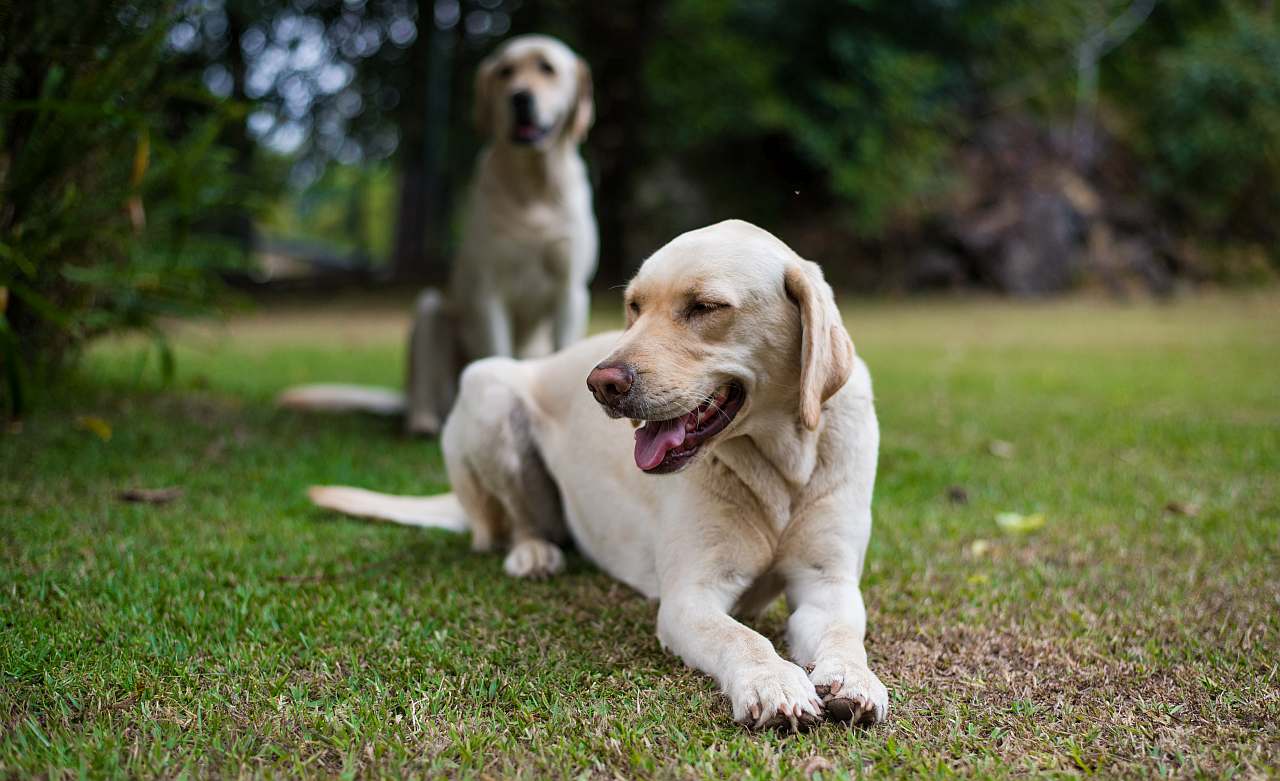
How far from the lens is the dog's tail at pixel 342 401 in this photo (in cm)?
600

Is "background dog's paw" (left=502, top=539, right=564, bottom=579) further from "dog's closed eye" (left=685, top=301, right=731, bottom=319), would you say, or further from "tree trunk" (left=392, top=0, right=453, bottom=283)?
"tree trunk" (left=392, top=0, right=453, bottom=283)

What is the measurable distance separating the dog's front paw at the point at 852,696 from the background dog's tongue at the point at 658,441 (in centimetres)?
60

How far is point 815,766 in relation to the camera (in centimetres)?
192

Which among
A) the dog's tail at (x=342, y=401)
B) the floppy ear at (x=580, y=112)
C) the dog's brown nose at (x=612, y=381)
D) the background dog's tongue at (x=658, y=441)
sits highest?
the floppy ear at (x=580, y=112)

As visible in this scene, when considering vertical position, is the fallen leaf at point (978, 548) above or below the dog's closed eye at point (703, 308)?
below

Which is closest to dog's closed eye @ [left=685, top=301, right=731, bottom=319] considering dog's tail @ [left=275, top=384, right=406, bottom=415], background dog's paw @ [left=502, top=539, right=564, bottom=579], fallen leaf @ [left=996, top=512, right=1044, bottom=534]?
background dog's paw @ [left=502, top=539, right=564, bottom=579]

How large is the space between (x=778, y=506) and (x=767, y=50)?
1328cm

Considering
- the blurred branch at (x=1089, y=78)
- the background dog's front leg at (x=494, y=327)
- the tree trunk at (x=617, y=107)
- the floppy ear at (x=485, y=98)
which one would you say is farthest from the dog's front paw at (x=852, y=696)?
the blurred branch at (x=1089, y=78)

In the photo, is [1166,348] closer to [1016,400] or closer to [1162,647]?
[1016,400]

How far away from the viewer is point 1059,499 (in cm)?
416

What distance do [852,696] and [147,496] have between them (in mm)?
2913

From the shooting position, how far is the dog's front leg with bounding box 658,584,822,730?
2.08 meters

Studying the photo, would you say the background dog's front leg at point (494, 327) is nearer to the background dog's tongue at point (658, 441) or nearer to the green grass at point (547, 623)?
the green grass at point (547, 623)

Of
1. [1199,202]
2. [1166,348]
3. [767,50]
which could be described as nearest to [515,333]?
[1166,348]
